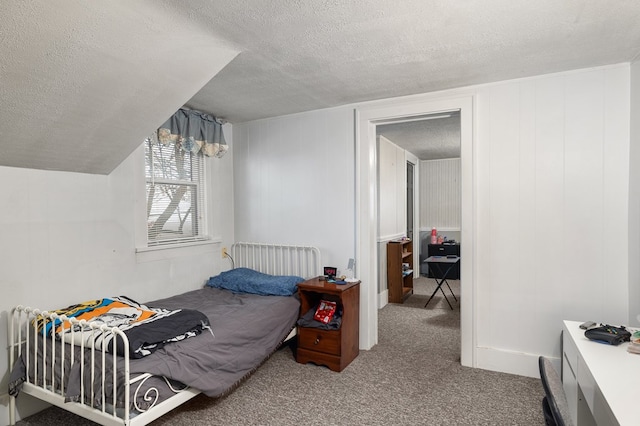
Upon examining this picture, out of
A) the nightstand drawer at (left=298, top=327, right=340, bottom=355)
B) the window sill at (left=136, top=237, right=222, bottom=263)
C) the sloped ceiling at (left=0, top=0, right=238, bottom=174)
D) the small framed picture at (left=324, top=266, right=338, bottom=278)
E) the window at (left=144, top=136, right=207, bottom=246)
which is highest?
the sloped ceiling at (left=0, top=0, right=238, bottom=174)

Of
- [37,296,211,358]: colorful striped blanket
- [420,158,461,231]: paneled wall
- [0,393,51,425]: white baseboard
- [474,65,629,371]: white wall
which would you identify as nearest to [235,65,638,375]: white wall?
[474,65,629,371]: white wall

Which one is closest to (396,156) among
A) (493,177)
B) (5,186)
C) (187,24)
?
(493,177)

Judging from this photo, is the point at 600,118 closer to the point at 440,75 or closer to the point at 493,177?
the point at 493,177

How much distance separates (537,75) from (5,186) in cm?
381

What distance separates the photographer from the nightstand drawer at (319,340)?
304 cm

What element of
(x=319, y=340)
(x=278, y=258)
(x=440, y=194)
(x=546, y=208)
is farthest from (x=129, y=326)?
(x=440, y=194)

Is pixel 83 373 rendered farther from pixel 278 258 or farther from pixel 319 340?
pixel 278 258

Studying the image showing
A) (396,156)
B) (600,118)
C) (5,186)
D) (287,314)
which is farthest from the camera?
(396,156)

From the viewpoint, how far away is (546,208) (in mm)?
Answer: 2822

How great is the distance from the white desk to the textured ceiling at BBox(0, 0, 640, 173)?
1691mm

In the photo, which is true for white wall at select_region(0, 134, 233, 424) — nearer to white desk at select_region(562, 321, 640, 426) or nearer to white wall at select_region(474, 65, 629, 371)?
white wall at select_region(474, 65, 629, 371)

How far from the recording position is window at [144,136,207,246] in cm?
330

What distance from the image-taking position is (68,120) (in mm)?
2152

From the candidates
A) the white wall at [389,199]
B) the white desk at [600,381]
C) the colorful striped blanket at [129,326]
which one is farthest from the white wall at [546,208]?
the colorful striped blanket at [129,326]
